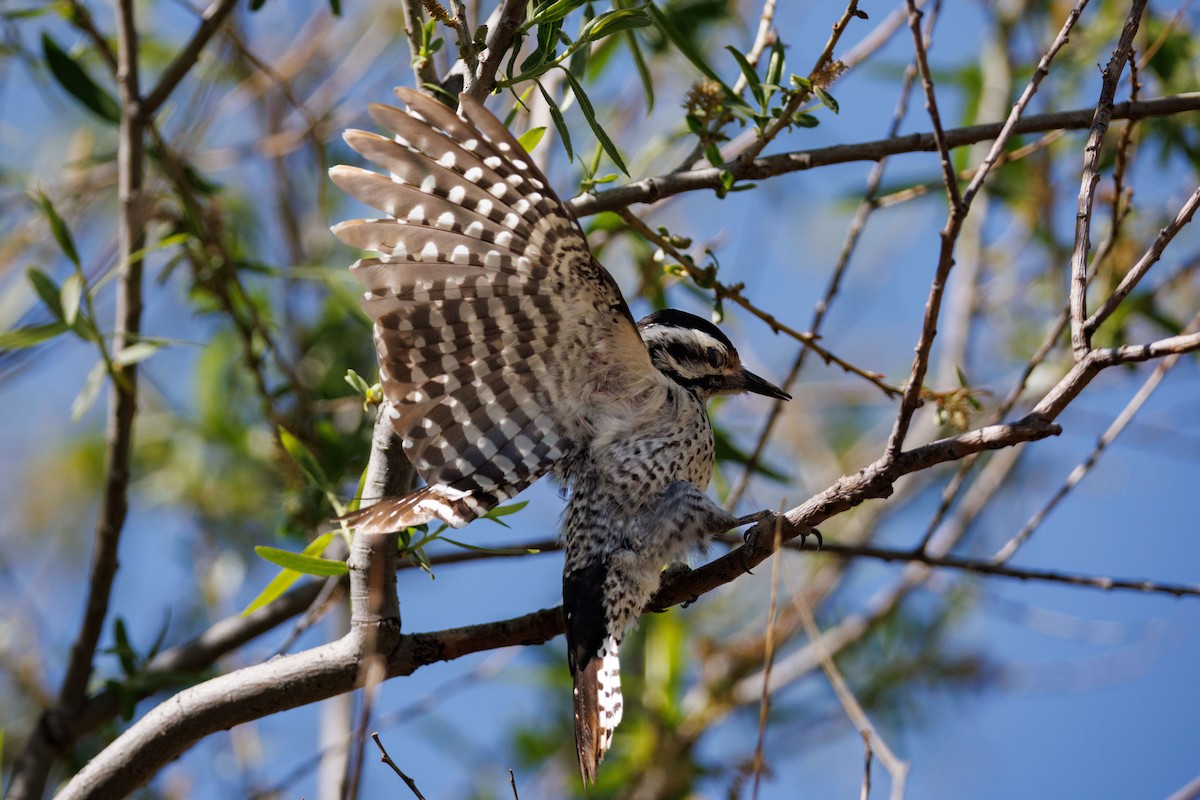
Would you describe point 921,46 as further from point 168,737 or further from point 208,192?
point 208,192

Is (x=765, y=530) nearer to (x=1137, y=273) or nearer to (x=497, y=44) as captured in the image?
(x=1137, y=273)

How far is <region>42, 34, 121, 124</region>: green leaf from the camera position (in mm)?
2760

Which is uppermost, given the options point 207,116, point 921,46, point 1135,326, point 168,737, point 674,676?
point 207,116

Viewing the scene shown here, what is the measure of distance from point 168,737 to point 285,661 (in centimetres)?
22

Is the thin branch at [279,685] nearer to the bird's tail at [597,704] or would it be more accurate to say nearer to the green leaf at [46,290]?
the bird's tail at [597,704]

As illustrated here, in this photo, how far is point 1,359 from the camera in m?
2.77

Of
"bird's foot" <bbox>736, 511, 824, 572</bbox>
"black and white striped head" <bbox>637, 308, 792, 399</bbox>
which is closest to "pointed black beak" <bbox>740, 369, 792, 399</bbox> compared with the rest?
"black and white striped head" <bbox>637, 308, 792, 399</bbox>

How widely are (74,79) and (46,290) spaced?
24.5 inches

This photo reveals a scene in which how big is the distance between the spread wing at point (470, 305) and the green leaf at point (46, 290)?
781 mm

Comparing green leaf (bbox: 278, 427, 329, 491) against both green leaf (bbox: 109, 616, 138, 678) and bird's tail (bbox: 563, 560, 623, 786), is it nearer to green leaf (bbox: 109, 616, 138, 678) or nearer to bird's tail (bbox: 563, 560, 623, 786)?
bird's tail (bbox: 563, 560, 623, 786)

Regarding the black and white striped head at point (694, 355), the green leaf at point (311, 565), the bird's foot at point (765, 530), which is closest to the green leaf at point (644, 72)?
the black and white striped head at point (694, 355)

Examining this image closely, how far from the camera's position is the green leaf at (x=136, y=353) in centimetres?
253

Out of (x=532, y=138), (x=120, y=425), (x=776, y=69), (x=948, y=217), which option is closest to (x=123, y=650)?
(x=120, y=425)

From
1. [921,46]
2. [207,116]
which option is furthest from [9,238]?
[921,46]
